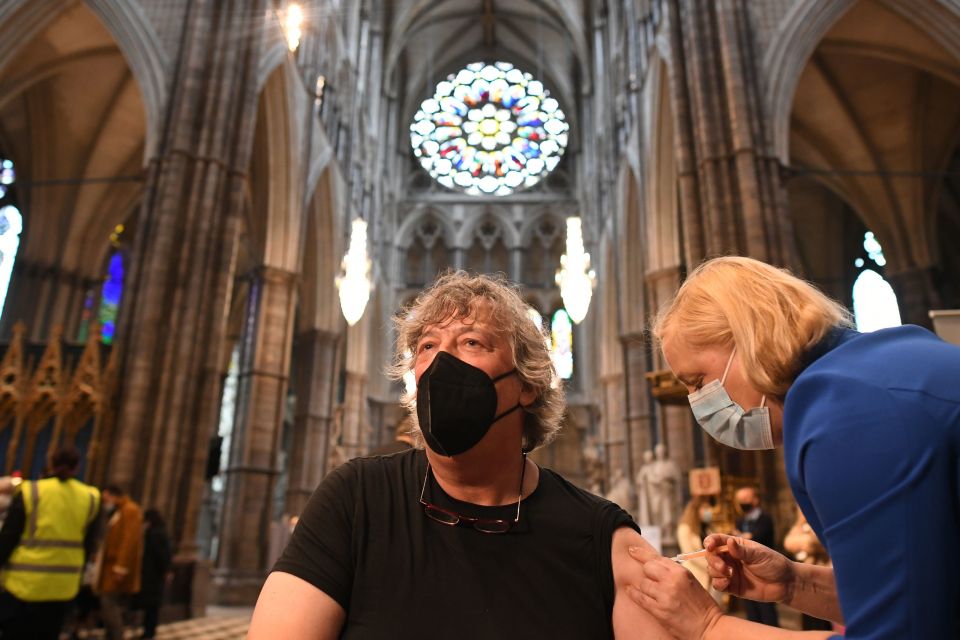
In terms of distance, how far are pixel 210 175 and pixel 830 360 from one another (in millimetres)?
9759

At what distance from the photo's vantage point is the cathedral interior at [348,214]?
8992 mm

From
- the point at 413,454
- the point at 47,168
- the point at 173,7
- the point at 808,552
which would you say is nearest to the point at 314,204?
the point at 47,168

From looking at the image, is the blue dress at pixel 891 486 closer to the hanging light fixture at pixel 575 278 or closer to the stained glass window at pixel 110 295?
the hanging light fixture at pixel 575 278

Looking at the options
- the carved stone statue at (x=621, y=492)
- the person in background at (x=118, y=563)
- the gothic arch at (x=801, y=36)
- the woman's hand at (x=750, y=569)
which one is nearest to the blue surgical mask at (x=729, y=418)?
the woman's hand at (x=750, y=569)

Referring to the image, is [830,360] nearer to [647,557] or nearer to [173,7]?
[647,557]

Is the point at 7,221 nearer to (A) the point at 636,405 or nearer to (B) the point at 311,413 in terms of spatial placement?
(B) the point at 311,413

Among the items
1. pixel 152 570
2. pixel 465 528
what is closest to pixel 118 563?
pixel 152 570

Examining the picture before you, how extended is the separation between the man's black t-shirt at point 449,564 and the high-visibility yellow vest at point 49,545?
3194mm

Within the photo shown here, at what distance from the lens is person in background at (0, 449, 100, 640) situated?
3.82 meters

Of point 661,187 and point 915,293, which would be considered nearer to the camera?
point 661,187

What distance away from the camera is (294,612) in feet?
4.49

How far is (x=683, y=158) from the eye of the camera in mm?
10070

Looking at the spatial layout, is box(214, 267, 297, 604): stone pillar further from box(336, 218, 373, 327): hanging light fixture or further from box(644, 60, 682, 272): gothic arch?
box(644, 60, 682, 272): gothic arch

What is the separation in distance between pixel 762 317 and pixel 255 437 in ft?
42.3
